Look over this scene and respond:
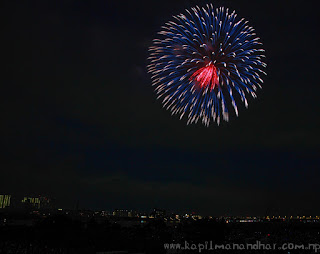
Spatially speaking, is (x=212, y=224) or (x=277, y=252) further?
(x=212, y=224)

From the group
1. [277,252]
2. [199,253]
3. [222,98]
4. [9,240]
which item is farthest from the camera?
[9,240]

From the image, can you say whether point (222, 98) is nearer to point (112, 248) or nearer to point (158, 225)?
point (112, 248)

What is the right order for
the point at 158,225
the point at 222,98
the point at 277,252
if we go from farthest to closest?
the point at 158,225, the point at 277,252, the point at 222,98

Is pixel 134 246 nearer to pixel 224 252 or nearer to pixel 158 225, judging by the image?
pixel 224 252

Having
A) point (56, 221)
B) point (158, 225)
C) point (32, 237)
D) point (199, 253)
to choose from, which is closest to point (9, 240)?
point (32, 237)

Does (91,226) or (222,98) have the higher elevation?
(222,98)

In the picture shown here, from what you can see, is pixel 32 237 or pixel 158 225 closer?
pixel 32 237

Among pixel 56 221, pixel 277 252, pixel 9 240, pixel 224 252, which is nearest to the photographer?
pixel 224 252

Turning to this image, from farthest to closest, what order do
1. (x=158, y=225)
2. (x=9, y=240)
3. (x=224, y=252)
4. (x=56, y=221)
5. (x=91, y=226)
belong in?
(x=158, y=225), (x=91, y=226), (x=56, y=221), (x=9, y=240), (x=224, y=252)

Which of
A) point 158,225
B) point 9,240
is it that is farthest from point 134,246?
point 158,225
